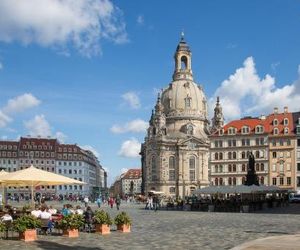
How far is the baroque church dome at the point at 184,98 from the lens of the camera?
14625 centimetres

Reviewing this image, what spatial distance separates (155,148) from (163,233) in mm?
115615

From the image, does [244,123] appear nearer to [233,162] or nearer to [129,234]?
[233,162]

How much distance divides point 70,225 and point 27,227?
2.24 m

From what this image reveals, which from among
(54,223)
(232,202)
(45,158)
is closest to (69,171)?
(45,158)

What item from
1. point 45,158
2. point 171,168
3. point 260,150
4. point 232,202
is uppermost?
point 45,158

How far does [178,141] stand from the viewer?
14162 centimetres

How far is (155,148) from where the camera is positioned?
142375 mm

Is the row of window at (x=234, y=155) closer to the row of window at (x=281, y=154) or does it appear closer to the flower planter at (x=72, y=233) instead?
the row of window at (x=281, y=154)

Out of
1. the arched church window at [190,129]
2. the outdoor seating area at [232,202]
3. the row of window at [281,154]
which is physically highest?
the arched church window at [190,129]

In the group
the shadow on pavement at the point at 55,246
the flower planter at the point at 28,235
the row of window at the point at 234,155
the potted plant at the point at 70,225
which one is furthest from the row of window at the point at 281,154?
the shadow on pavement at the point at 55,246

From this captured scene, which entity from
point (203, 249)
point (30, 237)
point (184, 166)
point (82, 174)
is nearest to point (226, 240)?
point (203, 249)

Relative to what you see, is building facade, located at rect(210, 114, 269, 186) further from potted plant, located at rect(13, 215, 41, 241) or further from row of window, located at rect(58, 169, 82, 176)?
potted plant, located at rect(13, 215, 41, 241)

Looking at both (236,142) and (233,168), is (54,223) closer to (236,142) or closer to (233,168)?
(236,142)

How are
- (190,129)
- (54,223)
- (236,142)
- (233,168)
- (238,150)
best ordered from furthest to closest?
(190,129), (233,168), (236,142), (238,150), (54,223)
